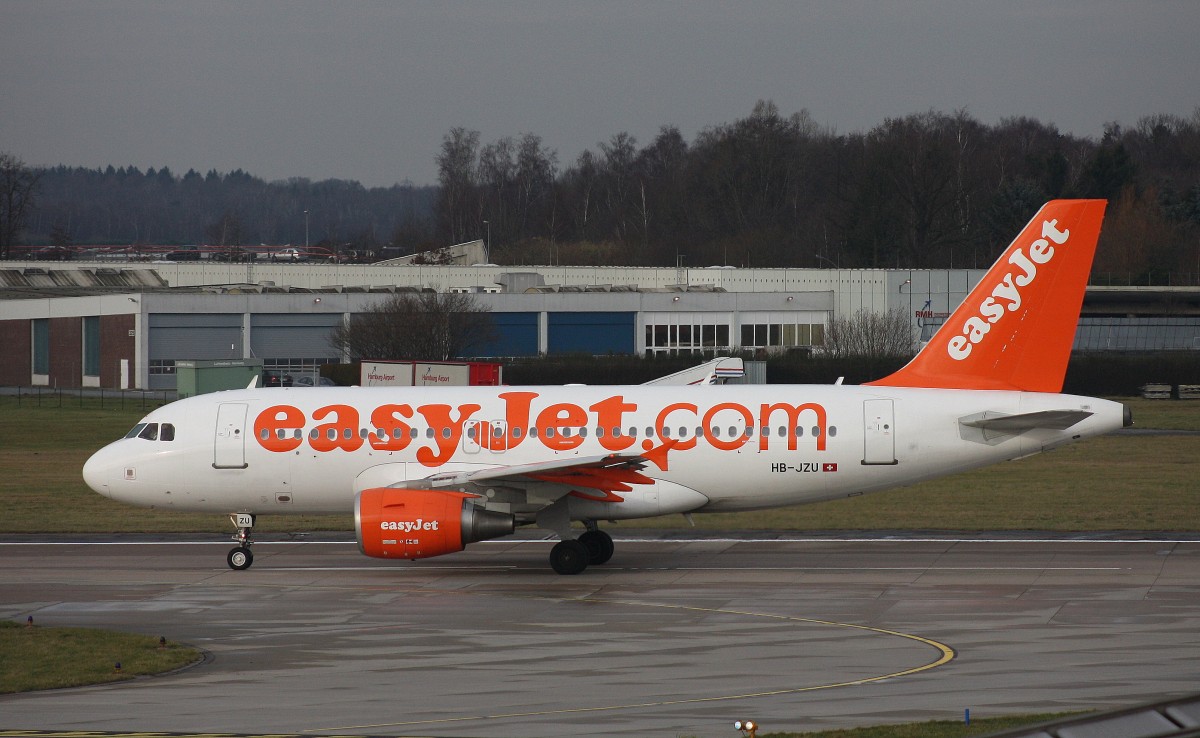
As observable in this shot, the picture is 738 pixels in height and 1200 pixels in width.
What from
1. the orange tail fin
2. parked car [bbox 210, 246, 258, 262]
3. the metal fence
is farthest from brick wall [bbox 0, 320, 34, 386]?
the orange tail fin

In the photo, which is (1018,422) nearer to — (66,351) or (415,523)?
(415,523)

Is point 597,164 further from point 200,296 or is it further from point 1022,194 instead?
point 200,296

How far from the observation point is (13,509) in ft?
125

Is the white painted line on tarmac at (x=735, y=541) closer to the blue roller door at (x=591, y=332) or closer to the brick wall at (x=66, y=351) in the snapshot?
the blue roller door at (x=591, y=332)

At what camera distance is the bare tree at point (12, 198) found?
168 metres

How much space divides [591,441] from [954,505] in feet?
43.7

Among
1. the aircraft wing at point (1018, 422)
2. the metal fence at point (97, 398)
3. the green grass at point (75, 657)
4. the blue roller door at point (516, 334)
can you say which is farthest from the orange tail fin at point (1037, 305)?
the blue roller door at point (516, 334)

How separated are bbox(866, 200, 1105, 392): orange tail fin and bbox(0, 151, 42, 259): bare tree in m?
157

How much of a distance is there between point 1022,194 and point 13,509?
9885 centimetres

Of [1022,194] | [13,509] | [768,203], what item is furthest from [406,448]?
[768,203]

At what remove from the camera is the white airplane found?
1076 inches

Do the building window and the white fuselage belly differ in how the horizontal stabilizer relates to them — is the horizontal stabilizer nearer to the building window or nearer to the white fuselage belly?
the white fuselage belly

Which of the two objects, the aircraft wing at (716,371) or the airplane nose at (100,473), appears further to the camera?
the aircraft wing at (716,371)

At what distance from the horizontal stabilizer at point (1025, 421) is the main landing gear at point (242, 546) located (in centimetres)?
1456
